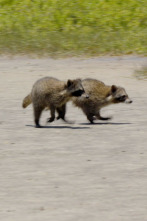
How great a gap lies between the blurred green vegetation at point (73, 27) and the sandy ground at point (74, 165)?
20.0 ft

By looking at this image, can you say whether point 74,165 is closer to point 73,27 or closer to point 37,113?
point 37,113

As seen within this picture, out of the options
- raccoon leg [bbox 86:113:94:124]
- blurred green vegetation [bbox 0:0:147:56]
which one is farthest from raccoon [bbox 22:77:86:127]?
blurred green vegetation [bbox 0:0:147:56]

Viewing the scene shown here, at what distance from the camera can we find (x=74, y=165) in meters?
7.97

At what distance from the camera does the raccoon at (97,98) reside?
10.8 m

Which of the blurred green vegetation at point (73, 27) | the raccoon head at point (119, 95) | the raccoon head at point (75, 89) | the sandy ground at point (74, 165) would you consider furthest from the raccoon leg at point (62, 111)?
the blurred green vegetation at point (73, 27)

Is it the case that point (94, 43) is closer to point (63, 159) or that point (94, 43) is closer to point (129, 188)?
point (63, 159)

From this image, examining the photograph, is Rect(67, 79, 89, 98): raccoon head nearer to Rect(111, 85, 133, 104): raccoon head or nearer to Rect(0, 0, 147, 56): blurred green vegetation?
Rect(111, 85, 133, 104): raccoon head

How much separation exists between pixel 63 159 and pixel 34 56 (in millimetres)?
11255

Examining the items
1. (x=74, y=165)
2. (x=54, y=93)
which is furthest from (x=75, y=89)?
(x=74, y=165)

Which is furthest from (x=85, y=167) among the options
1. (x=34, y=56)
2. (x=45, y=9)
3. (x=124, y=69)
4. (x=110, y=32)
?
(x=45, y=9)

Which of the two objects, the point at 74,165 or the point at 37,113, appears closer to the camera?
the point at 74,165

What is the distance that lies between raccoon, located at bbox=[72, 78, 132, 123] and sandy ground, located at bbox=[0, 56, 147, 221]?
249 mm

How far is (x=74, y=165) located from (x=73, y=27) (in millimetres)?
15624

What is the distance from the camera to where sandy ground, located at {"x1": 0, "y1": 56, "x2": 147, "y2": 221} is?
6.20 metres
